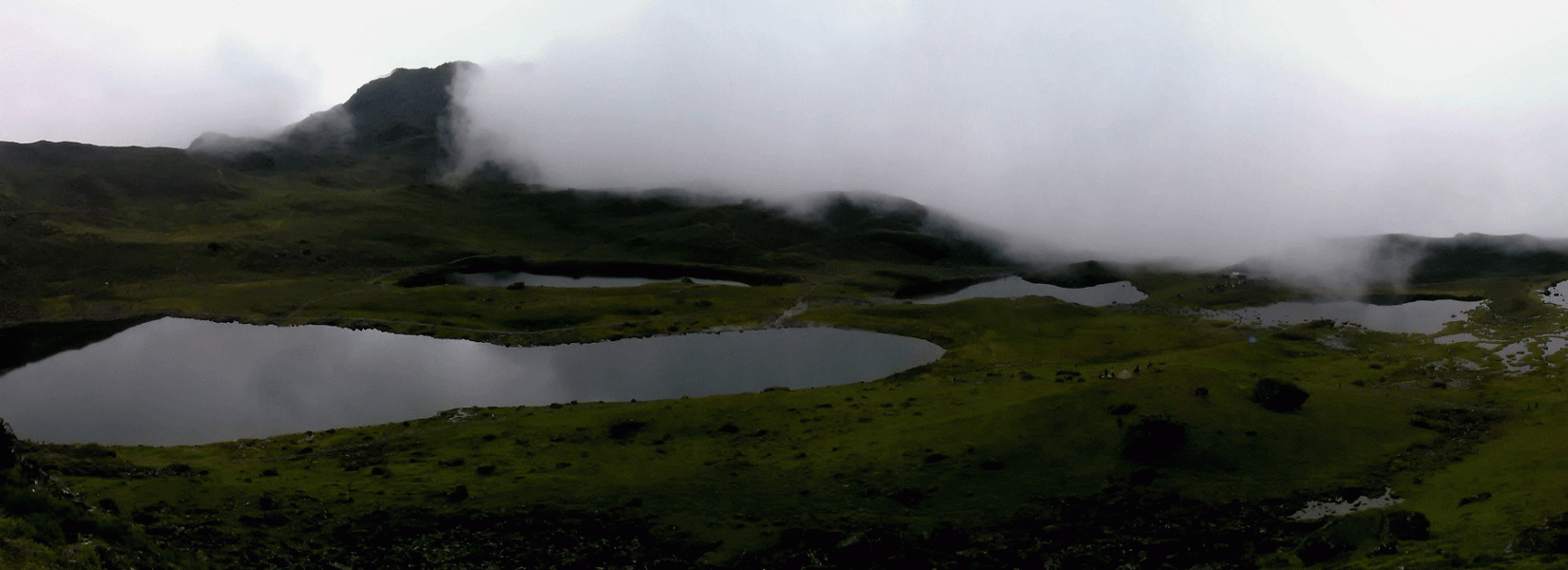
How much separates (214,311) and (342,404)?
249 ft

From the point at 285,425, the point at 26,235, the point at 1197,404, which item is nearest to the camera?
the point at 1197,404

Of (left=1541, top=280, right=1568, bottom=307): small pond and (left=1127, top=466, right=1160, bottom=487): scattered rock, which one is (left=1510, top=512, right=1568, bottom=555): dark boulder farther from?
(left=1541, top=280, right=1568, bottom=307): small pond

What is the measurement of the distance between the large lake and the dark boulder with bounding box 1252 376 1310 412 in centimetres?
4984

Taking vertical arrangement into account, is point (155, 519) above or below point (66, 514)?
Answer: below

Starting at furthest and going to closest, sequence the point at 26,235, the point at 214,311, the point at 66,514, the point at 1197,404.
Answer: the point at 26,235 → the point at 214,311 → the point at 1197,404 → the point at 66,514

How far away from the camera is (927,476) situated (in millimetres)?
57594

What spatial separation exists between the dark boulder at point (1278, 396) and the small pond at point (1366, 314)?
98645 millimetres

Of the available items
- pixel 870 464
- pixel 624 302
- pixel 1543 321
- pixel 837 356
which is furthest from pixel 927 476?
pixel 1543 321

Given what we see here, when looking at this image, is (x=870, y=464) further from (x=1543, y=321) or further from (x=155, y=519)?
(x=1543, y=321)

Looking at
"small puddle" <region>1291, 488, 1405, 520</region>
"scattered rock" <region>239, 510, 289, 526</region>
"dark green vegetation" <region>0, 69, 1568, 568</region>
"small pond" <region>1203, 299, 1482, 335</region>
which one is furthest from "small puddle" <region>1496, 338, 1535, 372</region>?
"scattered rock" <region>239, 510, 289, 526</region>

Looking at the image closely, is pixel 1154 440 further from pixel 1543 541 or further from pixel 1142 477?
pixel 1543 541

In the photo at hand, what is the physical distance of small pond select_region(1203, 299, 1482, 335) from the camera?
16375 cm

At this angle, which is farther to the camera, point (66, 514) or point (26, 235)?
point (26, 235)

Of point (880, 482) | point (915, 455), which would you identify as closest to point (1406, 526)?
point (880, 482)
